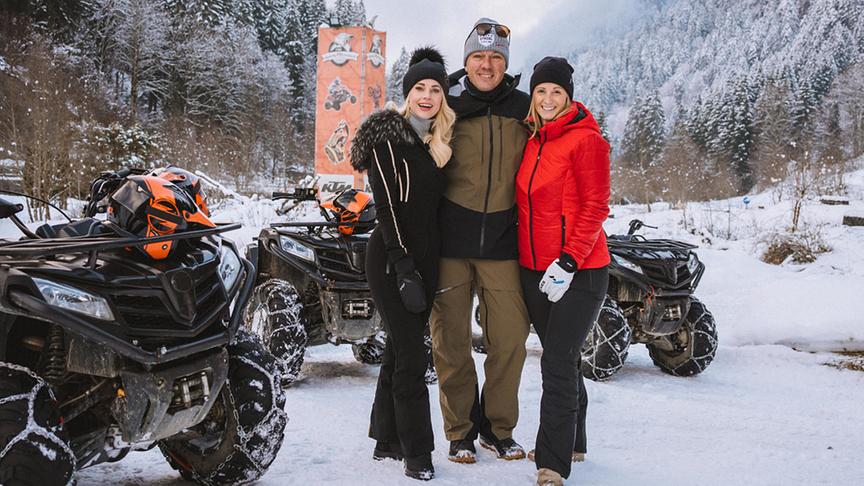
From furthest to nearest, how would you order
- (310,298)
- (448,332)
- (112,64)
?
(112,64) → (310,298) → (448,332)

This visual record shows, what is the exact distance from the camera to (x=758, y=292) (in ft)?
25.8

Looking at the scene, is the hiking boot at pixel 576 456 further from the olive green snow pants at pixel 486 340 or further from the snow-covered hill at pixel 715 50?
the snow-covered hill at pixel 715 50

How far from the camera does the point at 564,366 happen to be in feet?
9.12

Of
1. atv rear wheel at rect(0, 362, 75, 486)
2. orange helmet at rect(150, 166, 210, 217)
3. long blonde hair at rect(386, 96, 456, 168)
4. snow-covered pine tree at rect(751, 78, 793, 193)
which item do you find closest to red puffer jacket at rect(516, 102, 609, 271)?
long blonde hair at rect(386, 96, 456, 168)

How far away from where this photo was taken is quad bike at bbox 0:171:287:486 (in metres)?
1.95

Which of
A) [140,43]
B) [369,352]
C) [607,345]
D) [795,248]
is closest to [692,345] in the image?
[607,345]

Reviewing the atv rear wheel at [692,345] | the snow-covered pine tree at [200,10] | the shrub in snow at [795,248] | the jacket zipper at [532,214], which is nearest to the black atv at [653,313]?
the atv rear wheel at [692,345]

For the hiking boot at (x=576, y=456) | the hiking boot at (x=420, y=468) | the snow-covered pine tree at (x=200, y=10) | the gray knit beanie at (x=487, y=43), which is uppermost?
the snow-covered pine tree at (x=200, y=10)

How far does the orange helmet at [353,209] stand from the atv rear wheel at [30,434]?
3085mm

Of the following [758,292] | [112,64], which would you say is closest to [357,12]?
[112,64]

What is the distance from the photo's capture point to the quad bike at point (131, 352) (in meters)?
1.95

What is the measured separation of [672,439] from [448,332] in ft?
4.88

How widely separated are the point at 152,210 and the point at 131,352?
517 millimetres

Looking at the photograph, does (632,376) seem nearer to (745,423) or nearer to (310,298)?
(745,423)
